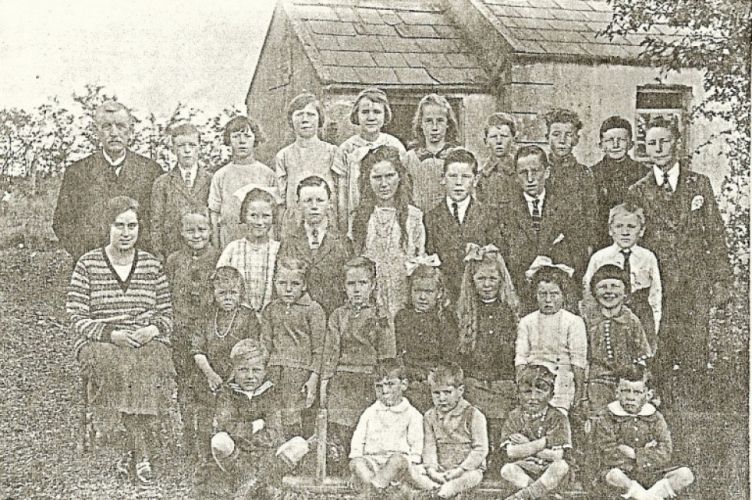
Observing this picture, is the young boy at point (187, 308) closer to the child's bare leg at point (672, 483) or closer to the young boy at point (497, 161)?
the young boy at point (497, 161)

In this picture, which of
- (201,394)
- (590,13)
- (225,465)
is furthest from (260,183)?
(590,13)

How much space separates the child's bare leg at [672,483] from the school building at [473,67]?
1260 millimetres

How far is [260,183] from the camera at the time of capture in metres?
3.95

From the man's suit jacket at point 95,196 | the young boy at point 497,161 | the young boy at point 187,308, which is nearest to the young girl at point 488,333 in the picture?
the young boy at point 497,161

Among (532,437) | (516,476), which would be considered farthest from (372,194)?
(516,476)

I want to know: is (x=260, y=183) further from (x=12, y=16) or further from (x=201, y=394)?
(x=12, y=16)

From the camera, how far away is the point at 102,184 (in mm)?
3922

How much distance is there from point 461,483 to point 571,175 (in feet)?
4.51

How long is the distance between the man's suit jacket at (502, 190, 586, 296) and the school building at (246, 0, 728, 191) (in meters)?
0.25

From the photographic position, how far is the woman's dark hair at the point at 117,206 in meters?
3.90

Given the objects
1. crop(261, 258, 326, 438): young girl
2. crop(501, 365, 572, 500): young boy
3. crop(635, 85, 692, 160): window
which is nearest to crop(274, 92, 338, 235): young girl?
crop(261, 258, 326, 438): young girl

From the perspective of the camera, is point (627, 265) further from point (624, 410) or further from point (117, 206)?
point (117, 206)

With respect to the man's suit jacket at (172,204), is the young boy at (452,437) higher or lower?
lower

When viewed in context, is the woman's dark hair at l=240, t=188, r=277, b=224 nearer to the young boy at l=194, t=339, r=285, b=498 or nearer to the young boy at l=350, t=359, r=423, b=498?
the young boy at l=194, t=339, r=285, b=498
